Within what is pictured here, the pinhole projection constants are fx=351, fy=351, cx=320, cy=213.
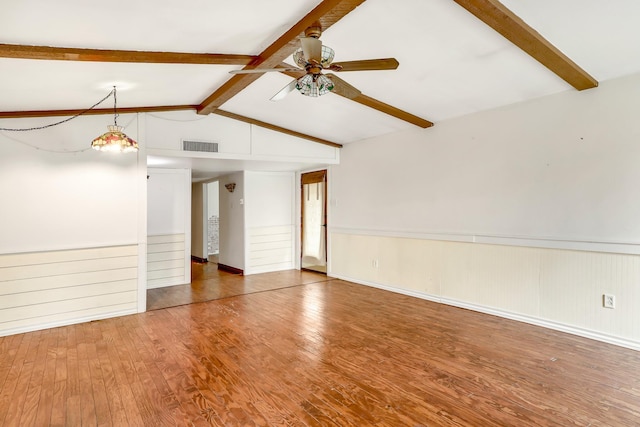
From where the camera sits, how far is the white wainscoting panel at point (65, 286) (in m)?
3.79

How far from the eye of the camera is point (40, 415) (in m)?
2.31

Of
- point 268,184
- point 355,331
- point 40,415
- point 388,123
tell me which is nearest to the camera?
point 40,415

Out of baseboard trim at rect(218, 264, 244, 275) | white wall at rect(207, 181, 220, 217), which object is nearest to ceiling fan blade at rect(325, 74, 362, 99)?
baseboard trim at rect(218, 264, 244, 275)

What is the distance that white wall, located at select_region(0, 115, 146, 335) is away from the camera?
12.4ft

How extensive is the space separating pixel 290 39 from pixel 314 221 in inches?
182

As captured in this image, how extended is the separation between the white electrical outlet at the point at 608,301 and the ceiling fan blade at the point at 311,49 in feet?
11.5

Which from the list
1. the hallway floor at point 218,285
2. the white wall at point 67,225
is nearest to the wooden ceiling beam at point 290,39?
the white wall at point 67,225

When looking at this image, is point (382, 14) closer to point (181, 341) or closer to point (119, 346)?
point (181, 341)

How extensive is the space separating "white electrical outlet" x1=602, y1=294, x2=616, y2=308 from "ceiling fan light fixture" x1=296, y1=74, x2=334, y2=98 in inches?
131

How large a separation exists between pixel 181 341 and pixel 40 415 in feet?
4.26

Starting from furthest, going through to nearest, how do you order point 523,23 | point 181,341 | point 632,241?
1. point 181,341
2. point 632,241
3. point 523,23

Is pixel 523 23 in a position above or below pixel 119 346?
above

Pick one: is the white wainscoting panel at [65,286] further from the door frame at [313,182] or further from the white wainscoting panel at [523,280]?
the white wainscoting panel at [523,280]

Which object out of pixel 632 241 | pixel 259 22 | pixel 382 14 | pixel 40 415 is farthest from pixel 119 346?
pixel 632 241
